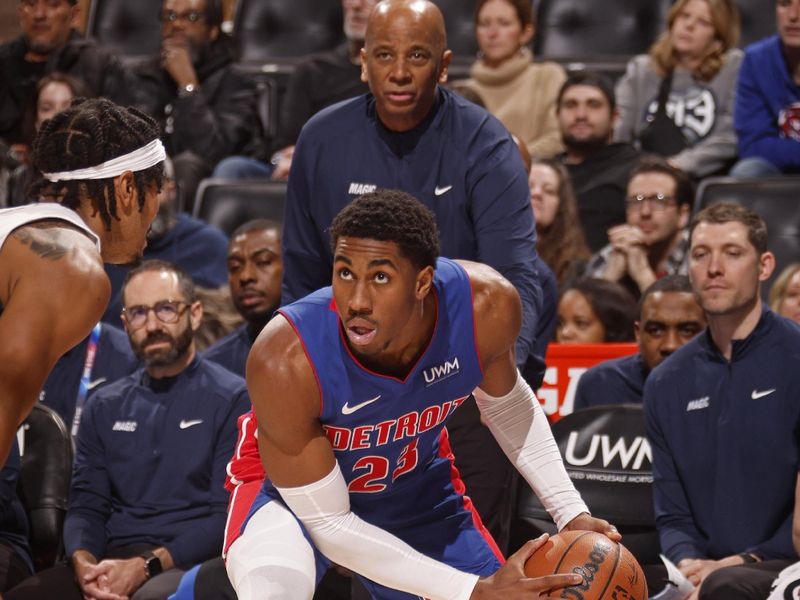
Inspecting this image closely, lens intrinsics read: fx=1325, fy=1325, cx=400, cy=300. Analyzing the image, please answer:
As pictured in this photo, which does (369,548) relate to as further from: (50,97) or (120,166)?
(50,97)

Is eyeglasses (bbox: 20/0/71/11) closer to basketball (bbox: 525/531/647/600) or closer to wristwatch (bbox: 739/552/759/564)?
wristwatch (bbox: 739/552/759/564)

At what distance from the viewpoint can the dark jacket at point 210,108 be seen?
291 inches

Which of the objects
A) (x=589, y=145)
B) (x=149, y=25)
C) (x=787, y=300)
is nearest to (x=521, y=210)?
(x=787, y=300)

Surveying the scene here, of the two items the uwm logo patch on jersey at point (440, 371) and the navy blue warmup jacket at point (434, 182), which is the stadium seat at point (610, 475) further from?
the uwm logo patch on jersey at point (440, 371)

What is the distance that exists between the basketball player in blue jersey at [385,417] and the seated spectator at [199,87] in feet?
13.7

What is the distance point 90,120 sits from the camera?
3.15 metres

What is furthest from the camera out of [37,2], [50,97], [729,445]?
[37,2]

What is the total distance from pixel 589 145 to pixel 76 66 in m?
2.87

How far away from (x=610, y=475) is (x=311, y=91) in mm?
3355

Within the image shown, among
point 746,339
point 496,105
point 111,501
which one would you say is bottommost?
point 111,501

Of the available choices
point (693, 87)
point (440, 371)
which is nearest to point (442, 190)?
point (440, 371)

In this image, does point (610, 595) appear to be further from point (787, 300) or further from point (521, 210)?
point (787, 300)

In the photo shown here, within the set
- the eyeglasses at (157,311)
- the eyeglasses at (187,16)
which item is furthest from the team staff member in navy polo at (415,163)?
the eyeglasses at (187,16)

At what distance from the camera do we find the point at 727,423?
4430 millimetres
